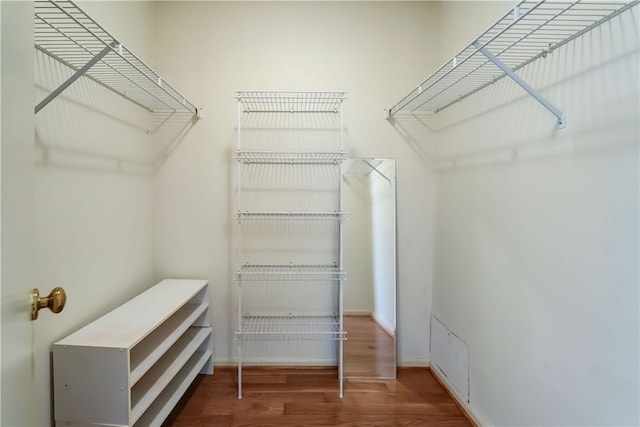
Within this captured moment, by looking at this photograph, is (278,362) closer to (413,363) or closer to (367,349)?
(367,349)

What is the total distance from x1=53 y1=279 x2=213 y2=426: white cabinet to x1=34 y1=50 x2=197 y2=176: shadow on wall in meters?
0.78

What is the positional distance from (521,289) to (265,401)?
63.3 inches

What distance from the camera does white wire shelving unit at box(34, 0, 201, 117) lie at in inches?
47.1

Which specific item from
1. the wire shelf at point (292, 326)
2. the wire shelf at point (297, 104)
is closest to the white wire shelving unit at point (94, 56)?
the wire shelf at point (297, 104)

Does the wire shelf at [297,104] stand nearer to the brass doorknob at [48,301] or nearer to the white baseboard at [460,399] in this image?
the brass doorknob at [48,301]

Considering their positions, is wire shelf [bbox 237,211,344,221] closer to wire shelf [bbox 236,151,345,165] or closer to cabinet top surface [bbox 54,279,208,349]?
wire shelf [bbox 236,151,345,165]

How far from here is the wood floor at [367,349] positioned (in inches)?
91.6

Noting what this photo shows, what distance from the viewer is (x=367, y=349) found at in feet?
7.85

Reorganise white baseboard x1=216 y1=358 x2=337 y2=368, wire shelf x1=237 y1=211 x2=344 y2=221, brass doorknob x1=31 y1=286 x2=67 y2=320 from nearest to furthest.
→ brass doorknob x1=31 y1=286 x2=67 y2=320 → wire shelf x1=237 y1=211 x2=344 y2=221 → white baseboard x1=216 y1=358 x2=337 y2=368

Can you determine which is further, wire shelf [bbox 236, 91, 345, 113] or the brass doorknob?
wire shelf [bbox 236, 91, 345, 113]

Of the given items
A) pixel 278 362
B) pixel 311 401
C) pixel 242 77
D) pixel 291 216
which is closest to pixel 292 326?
pixel 278 362

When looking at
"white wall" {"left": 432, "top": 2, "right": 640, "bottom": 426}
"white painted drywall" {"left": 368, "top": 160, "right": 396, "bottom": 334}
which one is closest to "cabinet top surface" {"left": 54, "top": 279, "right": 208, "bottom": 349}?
"white painted drywall" {"left": 368, "top": 160, "right": 396, "bottom": 334}

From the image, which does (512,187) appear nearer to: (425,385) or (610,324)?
(610,324)

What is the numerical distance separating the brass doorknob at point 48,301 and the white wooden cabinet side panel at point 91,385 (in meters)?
0.61
